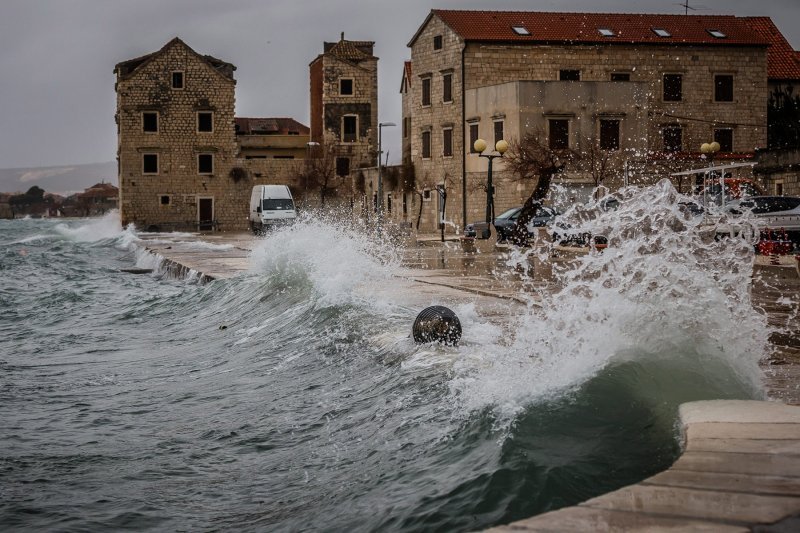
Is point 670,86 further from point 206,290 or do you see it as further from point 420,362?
point 420,362

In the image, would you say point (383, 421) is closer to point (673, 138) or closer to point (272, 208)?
point (272, 208)

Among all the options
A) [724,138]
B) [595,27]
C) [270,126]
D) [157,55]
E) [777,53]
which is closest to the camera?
[724,138]

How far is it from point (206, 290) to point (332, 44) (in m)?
53.3

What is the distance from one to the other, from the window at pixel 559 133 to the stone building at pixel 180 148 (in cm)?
2319

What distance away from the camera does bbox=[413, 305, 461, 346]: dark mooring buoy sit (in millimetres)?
8430

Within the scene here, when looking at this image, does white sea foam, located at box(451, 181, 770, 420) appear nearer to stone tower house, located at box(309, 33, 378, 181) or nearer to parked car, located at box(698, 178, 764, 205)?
parked car, located at box(698, 178, 764, 205)

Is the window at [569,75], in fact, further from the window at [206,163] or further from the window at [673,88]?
the window at [206,163]

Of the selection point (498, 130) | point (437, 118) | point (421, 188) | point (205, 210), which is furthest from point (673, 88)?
point (205, 210)

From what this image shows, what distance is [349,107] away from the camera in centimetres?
6147

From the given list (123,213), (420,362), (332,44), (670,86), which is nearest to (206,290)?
(420,362)

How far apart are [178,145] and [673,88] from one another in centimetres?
2988

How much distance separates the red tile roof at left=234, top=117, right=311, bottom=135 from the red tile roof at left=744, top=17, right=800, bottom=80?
42.1 m

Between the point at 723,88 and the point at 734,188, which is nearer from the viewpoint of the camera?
the point at 734,188

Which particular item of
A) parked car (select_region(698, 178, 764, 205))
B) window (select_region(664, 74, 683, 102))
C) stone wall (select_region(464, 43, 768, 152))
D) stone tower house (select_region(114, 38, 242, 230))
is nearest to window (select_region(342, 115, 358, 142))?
stone tower house (select_region(114, 38, 242, 230))
